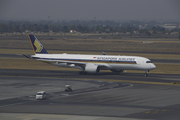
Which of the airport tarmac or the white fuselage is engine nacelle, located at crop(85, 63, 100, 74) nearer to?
the white fuselage

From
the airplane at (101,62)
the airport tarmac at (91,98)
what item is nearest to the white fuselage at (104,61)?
the airplane at (101,62)

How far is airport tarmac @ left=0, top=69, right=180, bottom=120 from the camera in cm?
3312

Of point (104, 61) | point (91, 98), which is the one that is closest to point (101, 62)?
point (104, 61)

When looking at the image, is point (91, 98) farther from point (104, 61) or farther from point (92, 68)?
point (104, 61)

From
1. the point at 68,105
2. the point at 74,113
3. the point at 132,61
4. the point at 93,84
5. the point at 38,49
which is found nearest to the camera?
the point at 74,113

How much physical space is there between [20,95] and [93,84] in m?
16.1

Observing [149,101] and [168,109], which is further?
[149,101]

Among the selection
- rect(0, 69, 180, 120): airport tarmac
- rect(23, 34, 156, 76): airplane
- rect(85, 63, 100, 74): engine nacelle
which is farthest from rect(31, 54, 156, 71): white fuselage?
rect(0, 69, 180, 120): airport tarmac

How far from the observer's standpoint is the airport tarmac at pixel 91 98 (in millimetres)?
33125

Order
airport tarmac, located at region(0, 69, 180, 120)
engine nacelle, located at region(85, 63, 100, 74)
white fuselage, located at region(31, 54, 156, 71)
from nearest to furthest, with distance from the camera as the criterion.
→ 1. airport tarmac, located at region(0, 69, 180, 120)
2. white fuselage, located at region(31, 54, 156, 71)
3. engine nacelle, located at region(85, 63, 100, 74)

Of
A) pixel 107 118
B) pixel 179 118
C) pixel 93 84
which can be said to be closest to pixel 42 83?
pixel 93 84

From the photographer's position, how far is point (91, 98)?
142 feet

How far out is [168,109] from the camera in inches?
1407

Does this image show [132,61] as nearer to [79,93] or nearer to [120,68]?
[120,68]
